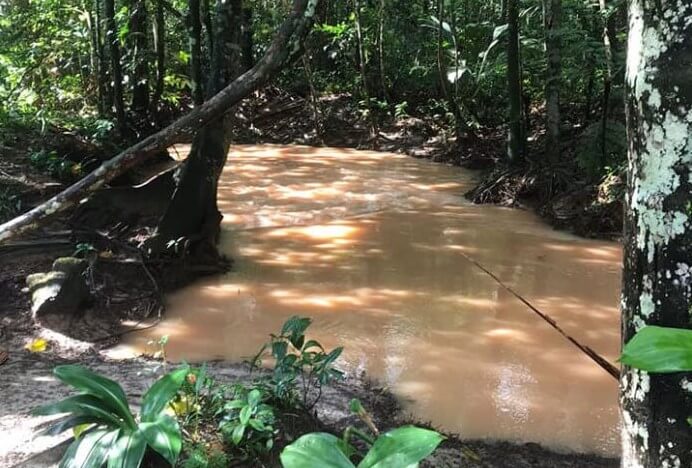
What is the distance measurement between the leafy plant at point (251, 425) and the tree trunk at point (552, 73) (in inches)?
330

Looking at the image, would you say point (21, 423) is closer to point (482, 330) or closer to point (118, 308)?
point (118, 308)

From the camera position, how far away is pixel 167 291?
274 inches

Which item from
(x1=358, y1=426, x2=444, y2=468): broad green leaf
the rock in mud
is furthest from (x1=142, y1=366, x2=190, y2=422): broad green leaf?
the rock in mud

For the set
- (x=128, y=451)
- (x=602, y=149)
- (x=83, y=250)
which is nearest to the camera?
(x=128, y=451)

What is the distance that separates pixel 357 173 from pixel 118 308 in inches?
333

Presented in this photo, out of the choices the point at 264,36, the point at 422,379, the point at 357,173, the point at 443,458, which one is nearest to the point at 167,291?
the point at 422,379

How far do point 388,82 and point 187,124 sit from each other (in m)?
15.1

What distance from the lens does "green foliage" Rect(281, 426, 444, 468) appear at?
1.71m

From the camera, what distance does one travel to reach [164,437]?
2541mm

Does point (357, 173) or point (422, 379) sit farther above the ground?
point (357, 173)

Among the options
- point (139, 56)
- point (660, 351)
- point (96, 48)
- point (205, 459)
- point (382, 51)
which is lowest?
Answer: point (205, 459)

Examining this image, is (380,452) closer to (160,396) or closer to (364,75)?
(160,396)

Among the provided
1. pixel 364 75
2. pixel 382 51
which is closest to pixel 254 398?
pixel 364 75

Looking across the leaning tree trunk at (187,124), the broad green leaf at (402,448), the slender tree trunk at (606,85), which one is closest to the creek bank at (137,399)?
the leaning tree trunk at (187,124)
